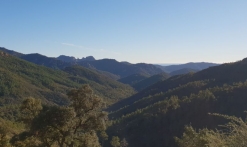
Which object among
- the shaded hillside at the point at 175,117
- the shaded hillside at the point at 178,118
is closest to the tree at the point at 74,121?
the shaded hillside at the point at 175,117

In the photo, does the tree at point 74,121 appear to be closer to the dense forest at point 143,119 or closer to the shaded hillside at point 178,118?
the dense forest at point 143,119

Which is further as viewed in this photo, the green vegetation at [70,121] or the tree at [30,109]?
the tree at [30,109]

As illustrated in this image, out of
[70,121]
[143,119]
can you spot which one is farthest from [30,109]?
[143,119]

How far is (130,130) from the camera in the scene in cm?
9481

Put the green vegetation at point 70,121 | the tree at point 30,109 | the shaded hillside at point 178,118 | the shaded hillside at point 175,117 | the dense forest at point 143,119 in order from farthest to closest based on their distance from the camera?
the shaded hillside at point 175,117 → the shaded hillside at point 178,118 → the tree at point 30,109 → the green vegetation at point 70,121 → the dense forest at point 143,119

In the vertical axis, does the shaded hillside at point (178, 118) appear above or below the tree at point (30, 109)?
below

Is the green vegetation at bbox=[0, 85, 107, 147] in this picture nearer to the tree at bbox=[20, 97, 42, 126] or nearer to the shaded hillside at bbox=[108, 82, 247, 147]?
the tree at bbox=[20, 97, 42, 126]

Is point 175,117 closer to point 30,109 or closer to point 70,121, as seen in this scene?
point 70,121

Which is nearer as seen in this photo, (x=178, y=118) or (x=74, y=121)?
(x=74, y=121)

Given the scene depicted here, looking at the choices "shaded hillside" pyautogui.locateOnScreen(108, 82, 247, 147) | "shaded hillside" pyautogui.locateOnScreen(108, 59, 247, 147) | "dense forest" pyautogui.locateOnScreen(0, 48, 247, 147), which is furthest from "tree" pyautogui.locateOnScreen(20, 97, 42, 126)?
"shaded hillside" pyautogui.locateOnScreen(108, 82, 247, 147)

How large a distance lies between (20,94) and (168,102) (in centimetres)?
13328

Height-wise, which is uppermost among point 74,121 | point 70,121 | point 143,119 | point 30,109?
point 30,109

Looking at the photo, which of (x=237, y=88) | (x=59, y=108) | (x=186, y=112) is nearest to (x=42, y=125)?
(x=59, y=108)

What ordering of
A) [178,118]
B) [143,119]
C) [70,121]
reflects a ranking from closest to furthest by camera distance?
[70,121]
[178,118]
[143,119]
